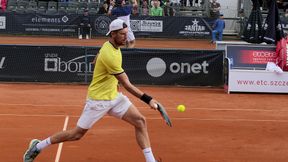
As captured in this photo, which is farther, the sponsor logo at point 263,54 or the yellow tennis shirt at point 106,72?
the sponsor logo at point 263,54

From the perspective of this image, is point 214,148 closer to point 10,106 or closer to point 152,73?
point 10,106

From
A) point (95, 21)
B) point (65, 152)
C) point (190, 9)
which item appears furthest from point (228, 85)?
point (190, 9)

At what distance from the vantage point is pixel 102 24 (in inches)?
1305

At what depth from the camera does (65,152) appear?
9203 millimetres

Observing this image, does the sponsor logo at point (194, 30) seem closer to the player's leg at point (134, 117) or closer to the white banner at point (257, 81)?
the white banner at point (257, 81)

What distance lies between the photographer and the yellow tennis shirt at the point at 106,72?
759 centimetres

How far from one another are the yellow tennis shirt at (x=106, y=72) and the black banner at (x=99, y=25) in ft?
83.2

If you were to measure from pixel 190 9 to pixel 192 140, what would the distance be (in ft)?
85.5

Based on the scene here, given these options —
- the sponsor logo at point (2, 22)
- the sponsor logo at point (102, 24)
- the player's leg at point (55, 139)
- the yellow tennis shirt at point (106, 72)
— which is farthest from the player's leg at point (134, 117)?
the sponsor logo at point (2, 22)

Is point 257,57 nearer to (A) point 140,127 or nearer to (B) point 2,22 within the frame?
(A) point 140,127

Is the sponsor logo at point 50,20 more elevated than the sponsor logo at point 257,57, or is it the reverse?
the sponsor logo at point 50,20

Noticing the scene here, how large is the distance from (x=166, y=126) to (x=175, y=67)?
584cm

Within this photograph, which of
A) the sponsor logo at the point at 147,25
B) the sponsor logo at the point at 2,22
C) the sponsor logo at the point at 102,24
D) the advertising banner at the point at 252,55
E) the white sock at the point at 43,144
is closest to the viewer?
the white sock at the point at 43,144

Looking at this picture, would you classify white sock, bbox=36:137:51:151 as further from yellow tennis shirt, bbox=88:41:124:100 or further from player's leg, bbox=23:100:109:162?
yellow tennis shirt, bbox=88:41:124:100
